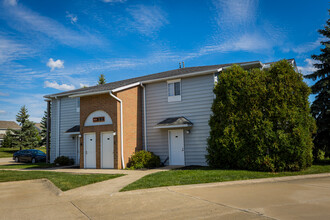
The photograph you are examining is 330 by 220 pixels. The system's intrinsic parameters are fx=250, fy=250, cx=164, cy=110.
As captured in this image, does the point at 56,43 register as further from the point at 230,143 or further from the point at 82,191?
the point at 230,143

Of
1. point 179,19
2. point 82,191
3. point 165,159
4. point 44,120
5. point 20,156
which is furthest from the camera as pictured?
point 44,120

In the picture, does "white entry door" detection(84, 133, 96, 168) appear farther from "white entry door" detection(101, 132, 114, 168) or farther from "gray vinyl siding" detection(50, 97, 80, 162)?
"gray vinyl siding" detection(50, 97, 80, 162)

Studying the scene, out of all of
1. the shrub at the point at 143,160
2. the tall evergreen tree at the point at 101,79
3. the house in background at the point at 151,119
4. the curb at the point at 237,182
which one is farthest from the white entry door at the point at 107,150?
the tall evergreen tree at the point at 101,79

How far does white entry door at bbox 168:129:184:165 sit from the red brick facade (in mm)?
2167

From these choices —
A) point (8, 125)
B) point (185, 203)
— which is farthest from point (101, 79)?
point (185, 203)

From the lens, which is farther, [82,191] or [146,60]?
[146,60]

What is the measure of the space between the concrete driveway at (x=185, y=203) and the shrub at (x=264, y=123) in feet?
9.88

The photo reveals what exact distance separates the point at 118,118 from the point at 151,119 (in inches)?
104

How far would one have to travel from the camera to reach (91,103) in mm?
16125

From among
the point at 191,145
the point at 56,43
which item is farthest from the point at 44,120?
the point at 191,145

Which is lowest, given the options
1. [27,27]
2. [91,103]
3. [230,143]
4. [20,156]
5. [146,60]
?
[20,156]

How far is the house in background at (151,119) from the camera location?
1489cm

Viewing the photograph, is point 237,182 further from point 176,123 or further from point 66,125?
point 66,125

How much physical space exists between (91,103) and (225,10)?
9847mm
